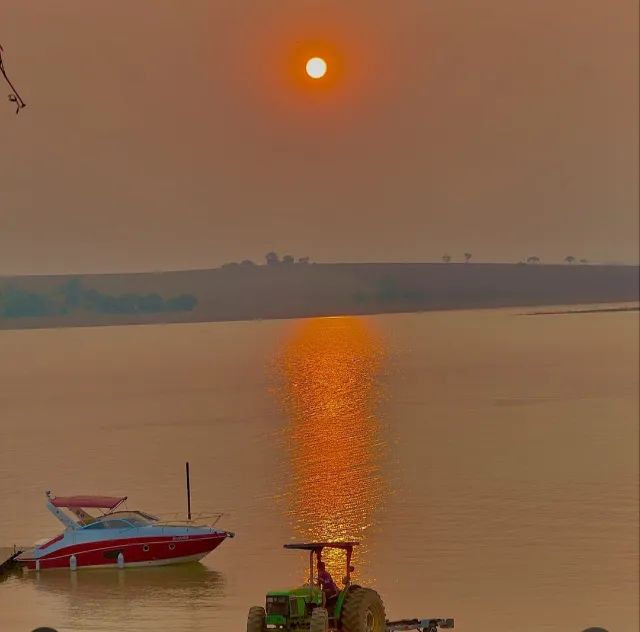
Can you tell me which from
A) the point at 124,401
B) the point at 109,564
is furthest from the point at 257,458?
the point at 124,401

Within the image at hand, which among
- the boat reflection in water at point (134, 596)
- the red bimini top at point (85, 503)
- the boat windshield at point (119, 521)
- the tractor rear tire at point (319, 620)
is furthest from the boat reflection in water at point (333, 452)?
the tractor rear tire at point (319, 620)

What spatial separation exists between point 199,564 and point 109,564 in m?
2.10

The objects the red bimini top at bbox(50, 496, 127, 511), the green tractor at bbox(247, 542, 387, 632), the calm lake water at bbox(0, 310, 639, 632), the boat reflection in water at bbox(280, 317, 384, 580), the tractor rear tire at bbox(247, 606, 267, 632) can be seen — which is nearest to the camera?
the green tractor at bbox(247, 542, 387, 632)

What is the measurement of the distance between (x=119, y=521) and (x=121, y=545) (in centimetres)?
68

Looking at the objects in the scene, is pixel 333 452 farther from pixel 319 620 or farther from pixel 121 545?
pixel 319 620

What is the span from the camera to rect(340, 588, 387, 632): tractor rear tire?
1591 cm

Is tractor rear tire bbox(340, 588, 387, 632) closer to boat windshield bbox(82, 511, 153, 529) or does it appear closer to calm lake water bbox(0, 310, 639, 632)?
calm lake water bbox(0, 310, 639, 632)

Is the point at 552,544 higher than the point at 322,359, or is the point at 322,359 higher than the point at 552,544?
the point at 322,359

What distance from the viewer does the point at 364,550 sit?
35.1 metres

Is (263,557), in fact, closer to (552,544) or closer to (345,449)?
(552,544)

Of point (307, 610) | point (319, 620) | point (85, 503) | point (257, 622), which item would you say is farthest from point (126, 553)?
point (319, 620)

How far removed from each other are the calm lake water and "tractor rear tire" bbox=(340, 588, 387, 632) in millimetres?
8345

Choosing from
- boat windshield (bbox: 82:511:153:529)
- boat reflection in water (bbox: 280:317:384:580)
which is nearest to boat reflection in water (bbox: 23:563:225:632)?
boat windshield (bbox: 82:511:153:529)

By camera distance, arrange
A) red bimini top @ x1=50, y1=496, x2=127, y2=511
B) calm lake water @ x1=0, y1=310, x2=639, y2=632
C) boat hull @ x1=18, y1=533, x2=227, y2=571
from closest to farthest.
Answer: calm lake water @ x1=0, y1=310, x2=639, y2=632, boat hull @ x1=18, y1=533, x2=227, y2=571, red bimini top @ x1=50, y1=496, x2=127, y2=511
